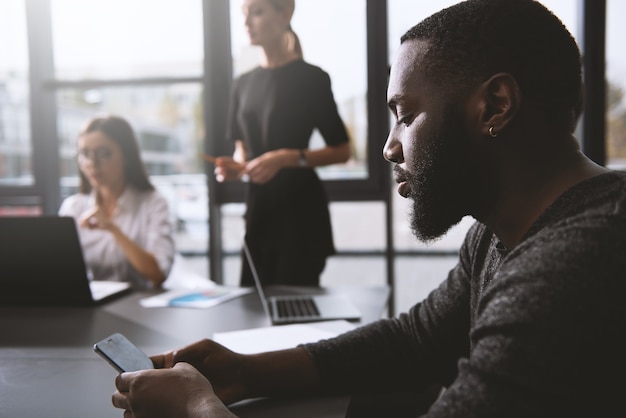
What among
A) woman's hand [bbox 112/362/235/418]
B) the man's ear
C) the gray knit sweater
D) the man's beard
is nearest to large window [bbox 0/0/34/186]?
woman's hand [bbox 112/362/235/418]

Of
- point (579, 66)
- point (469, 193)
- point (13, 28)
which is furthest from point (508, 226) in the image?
point (13, 28)

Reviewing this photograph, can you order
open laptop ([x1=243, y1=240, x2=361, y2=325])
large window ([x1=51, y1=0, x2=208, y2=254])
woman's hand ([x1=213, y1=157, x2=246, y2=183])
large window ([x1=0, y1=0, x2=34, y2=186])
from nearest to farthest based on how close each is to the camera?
open laptop ([x1=243, y1=240, x2=361, y2=325]) < woman's hand ([x1=213, y1=157, x2=246, y2=183]) < large window ([x1=51, y1=0, x2=208, y2=254]) < large window ([x1=0, y1=0, x2=34, y2=186])

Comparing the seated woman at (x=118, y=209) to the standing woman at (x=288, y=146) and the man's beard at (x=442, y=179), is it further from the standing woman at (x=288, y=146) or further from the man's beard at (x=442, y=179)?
the man's beard at (x=442, y=179)

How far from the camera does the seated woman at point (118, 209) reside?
2008 millimetres

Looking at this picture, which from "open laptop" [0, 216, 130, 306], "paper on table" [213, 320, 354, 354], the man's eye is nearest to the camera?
the man's eye

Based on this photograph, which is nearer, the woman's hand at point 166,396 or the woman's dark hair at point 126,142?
the woman's hand at point 166,396

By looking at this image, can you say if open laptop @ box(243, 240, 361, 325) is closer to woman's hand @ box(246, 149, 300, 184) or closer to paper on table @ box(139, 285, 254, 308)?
paper on table @ box(139, 285, 254, 308)

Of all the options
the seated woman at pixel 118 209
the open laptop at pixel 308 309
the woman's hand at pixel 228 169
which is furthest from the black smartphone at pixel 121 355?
the seated woman at pixel 118 209

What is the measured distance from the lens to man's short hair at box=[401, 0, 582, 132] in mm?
737

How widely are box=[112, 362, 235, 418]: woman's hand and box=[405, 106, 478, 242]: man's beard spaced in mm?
400

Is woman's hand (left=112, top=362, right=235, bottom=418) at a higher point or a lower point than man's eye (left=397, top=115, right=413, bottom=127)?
lower

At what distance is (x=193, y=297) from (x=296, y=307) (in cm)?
34

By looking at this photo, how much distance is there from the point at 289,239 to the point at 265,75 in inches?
24.7

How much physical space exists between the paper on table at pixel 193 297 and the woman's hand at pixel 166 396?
2.30ft
